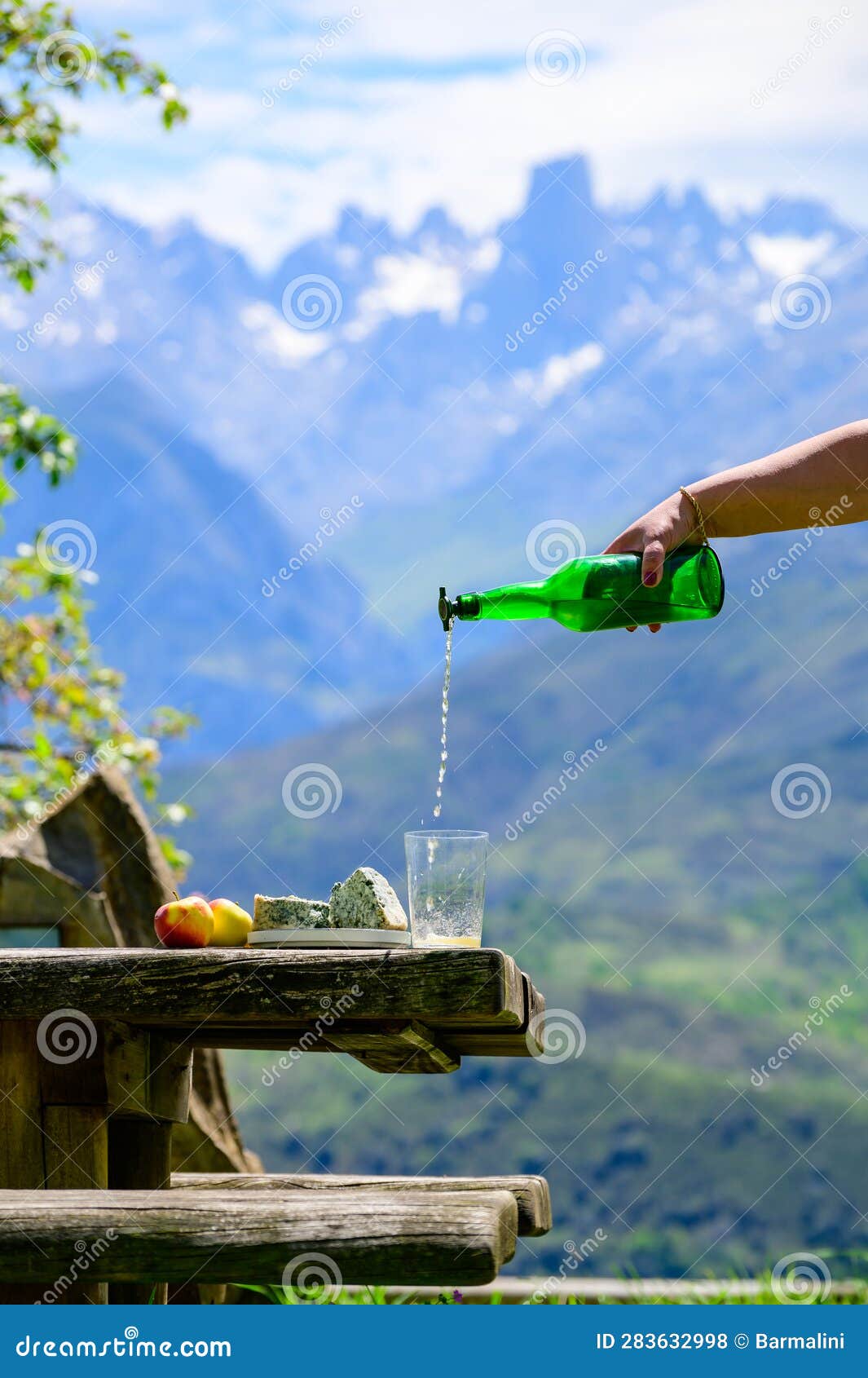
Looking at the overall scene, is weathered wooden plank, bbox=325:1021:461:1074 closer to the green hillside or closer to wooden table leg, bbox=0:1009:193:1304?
wooden table leg, bbox=0:1009:193:1304

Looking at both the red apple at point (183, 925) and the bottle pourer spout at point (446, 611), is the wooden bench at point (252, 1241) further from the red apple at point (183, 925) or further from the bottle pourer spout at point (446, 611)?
the bottle pourer spout at point (446, 611)

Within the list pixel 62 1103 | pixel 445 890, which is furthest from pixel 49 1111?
pixel 445 890

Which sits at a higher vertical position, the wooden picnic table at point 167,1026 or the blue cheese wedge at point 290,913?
the blue cheese wedge at point 290,913

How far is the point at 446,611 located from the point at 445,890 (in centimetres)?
56

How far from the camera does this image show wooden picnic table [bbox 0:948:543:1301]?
2.46 m

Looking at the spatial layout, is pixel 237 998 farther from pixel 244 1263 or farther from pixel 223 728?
pixel 223 728

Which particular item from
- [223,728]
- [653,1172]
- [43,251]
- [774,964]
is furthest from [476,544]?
[43,251]

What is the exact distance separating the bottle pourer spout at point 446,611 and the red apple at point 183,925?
73cm

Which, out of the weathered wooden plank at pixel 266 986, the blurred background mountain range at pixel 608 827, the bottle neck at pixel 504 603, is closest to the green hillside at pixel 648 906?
the blurred background mountain range at pixel 608 827

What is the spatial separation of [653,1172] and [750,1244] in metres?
7.87

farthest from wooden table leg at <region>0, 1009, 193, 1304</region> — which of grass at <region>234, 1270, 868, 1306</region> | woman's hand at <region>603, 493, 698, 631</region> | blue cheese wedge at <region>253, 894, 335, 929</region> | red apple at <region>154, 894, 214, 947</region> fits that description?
grass at <region>234, 1270, 868, 1306</region>

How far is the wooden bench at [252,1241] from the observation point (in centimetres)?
227

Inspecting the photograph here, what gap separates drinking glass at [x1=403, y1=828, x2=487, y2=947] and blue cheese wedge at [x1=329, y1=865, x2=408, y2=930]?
7cm

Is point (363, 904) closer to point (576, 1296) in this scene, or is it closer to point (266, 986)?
point (266, 986)
